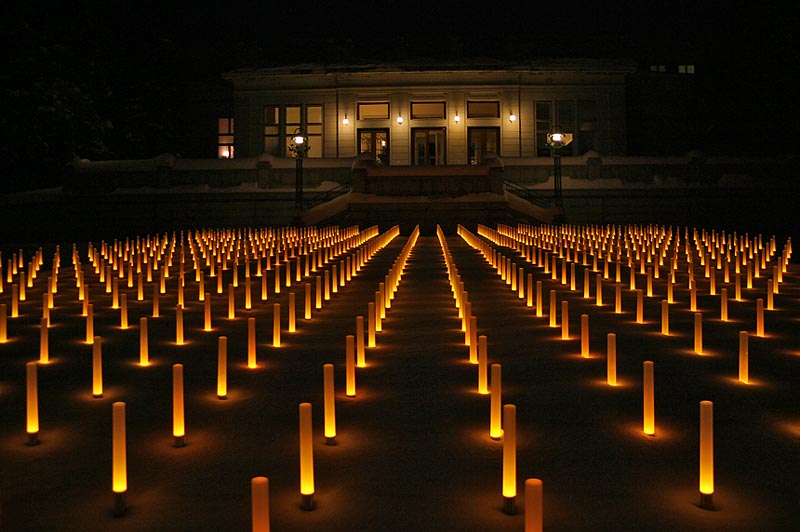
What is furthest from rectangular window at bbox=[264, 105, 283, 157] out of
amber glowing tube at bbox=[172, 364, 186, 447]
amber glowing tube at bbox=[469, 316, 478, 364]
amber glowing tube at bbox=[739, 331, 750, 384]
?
amber glowing tube at bbox=[172, 364, 186, 447]

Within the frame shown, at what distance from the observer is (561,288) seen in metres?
15.0

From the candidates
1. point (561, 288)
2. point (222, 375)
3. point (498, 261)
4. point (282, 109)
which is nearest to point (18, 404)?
point (222, 375)

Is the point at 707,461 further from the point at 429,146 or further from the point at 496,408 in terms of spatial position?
A: the point at 429,146

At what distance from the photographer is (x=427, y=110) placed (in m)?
51.8

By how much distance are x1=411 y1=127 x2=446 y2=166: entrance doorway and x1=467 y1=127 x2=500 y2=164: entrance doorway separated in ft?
5.87

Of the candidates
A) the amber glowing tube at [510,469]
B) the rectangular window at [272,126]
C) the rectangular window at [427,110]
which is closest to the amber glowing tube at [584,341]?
the amber glowing tube at [510,469]

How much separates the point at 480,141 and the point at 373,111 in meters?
7.13

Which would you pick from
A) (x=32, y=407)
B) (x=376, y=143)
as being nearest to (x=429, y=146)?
(x=376, y=143)

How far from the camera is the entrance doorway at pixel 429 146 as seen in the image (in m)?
51.9

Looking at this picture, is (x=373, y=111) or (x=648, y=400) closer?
(x=648, y=400)

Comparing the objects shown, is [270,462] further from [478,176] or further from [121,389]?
[478,176]

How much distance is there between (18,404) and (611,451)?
4.83m

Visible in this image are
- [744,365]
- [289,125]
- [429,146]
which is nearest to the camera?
[744,365]

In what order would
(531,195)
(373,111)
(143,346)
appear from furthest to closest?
1. (373,111)
2. (531,195)
3. (143,346)
